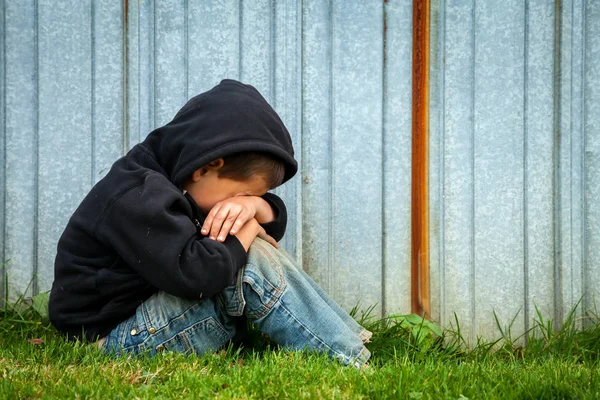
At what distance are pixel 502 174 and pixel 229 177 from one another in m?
1.52

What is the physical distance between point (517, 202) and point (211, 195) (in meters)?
1.65

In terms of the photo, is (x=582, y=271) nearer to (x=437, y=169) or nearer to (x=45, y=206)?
(x=437, y=169)

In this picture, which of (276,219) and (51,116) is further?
(51,116)

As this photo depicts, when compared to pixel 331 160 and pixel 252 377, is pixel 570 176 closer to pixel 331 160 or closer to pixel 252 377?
pixel 331 160

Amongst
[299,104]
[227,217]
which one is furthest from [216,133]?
[299,104]

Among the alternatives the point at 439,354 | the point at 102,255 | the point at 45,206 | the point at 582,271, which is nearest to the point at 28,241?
the point at 45,206

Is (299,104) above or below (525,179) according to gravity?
above

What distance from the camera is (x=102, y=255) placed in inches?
90.6

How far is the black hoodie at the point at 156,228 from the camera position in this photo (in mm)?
2127

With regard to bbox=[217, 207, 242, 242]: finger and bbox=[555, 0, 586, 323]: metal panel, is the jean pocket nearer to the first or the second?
bbox=[217, 207, 242, 242]: finger

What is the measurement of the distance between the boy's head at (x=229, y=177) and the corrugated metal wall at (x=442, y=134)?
711mm

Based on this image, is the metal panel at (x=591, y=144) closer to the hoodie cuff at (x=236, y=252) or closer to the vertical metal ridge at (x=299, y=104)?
the vertical metal ridge at (x=299, y=104)

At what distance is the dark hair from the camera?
2.37 metres

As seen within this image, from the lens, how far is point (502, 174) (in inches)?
126
